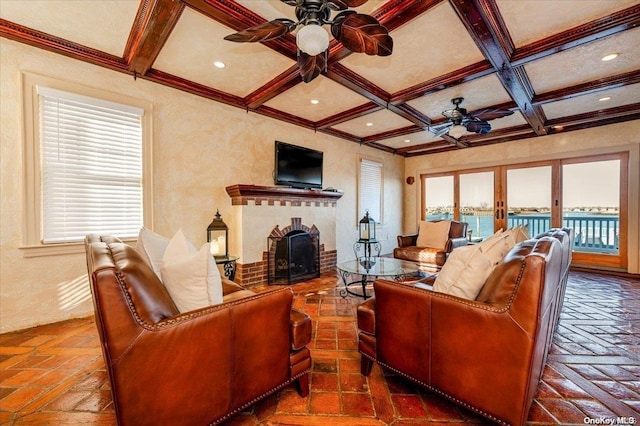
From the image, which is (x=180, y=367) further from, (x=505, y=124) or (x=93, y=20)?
(x=505, y=124)

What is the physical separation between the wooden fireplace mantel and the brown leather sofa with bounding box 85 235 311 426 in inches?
87.6

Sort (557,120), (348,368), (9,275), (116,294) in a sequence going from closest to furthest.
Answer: (116,294), (348,368), (9,275), (557,120)

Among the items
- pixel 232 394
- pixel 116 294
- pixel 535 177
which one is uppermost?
pixel 535 177

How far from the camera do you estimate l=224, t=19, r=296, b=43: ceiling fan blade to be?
5.54 feet

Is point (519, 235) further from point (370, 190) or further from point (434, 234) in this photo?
point (370, 190)

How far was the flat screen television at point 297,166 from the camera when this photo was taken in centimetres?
409

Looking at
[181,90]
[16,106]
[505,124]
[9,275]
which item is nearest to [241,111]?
[181,90]

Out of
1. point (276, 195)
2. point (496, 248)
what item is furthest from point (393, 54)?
point (276, 195)

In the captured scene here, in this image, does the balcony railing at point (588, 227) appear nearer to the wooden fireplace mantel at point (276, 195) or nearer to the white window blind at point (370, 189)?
the white window blind at point (370, 189)

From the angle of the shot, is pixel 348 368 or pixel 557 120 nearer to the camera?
pixel 348 368

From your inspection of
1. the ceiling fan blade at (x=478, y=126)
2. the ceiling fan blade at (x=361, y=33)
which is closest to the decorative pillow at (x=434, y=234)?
the ceiling fan blade at (x=478, y=126)

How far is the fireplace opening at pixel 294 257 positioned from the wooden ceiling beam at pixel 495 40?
3.09 metres

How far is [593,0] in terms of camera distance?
1.87 meters

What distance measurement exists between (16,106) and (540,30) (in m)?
4.47
